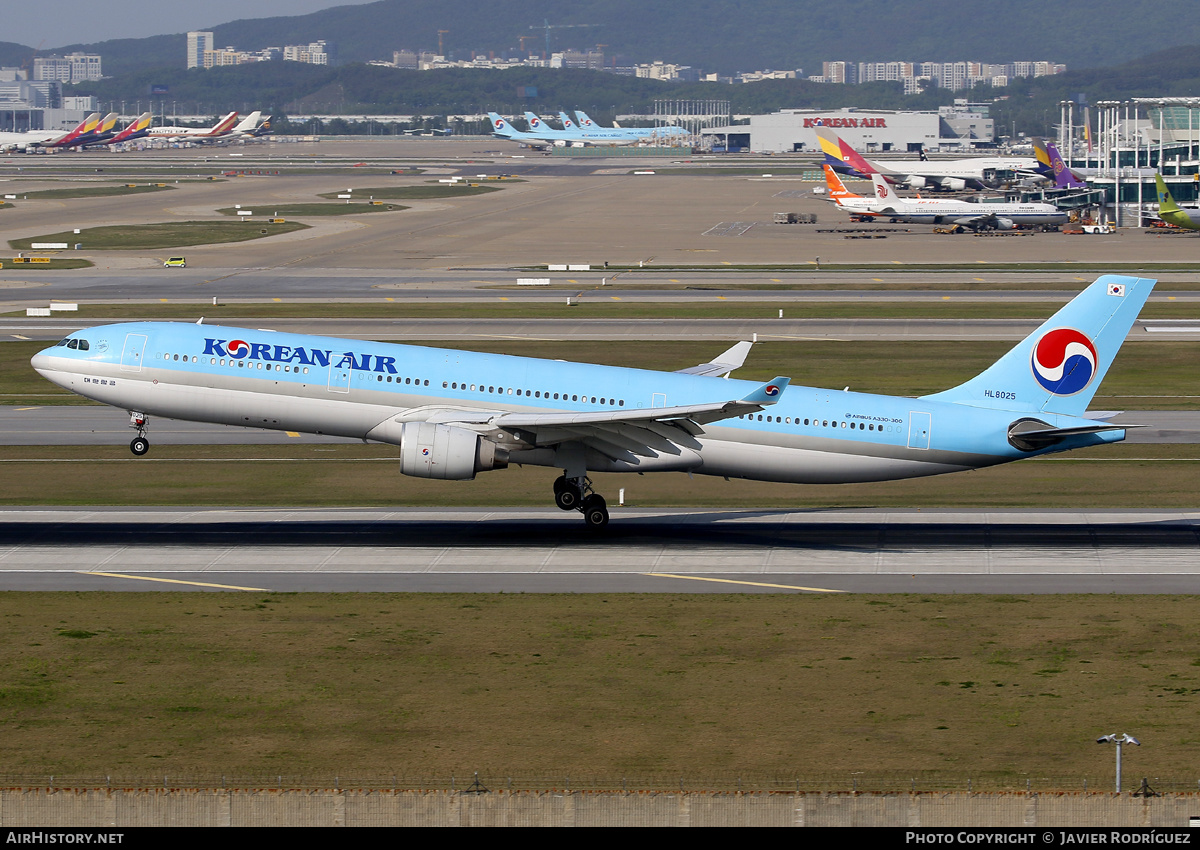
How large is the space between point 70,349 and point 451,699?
2393 cm

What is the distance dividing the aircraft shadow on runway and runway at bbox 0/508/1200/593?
0.07 metres

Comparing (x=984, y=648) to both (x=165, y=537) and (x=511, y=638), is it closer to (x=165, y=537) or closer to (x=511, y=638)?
(x=511, y=638)

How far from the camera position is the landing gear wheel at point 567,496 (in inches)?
1795

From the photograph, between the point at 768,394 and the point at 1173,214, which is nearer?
the point at 768,394

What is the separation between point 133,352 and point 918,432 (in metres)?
26.4

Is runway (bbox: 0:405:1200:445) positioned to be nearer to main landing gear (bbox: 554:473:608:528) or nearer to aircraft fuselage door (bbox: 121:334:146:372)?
aircraft fuselage door (bbox: 121:334:146:372)

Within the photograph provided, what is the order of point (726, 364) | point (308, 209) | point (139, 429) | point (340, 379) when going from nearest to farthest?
point (340, 379)
point (139, 429)
point (726, 364)
point (308, 209)

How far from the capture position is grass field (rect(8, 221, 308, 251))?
147600 millimetres

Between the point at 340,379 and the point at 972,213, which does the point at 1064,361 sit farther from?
the point at 972,213

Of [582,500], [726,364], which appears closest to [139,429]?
[582,500]

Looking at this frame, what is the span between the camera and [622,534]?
4647 cm

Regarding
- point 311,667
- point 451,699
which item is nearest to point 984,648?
point 451,699

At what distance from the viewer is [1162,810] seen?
22.8m

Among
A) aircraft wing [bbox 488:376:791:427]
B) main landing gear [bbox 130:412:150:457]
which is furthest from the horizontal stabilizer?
main landing gear [bbox 130:412:150:457]
